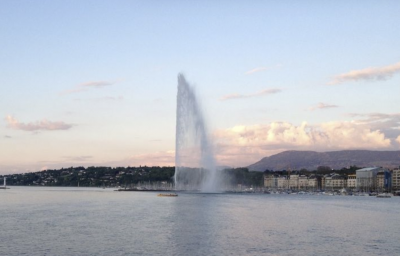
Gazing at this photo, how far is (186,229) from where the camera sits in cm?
4806

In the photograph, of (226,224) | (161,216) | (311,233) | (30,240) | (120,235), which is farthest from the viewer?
(161,216)

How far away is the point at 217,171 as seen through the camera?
423 ft

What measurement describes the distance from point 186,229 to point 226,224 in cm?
667

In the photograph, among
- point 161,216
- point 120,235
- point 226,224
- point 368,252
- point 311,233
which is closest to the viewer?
point 368,252

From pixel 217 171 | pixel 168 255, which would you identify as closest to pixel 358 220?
pixel 168 255

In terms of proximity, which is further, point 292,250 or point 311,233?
point 311,233

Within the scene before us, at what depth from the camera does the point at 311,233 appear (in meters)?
46.8

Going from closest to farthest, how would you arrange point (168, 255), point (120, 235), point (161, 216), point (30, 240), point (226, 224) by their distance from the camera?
point (168, 255)
point (30, 240)
point (120, 235)
point (226, 224)
point (161, 216)

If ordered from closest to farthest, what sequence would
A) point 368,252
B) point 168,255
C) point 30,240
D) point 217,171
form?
point 168,255, point 368,252, point 30,240, point 217,171

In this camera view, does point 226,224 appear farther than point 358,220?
No

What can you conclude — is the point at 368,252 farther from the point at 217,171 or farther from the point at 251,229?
the point at 217,171

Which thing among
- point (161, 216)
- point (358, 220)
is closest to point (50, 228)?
point (161, 216)

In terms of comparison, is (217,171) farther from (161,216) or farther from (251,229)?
(251,229)

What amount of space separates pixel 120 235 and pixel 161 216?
62.4 feet
